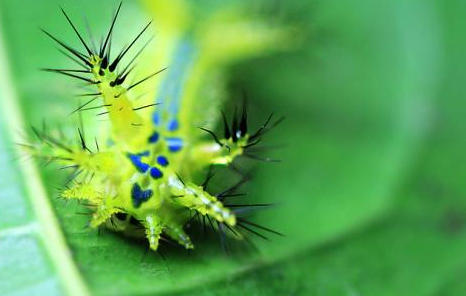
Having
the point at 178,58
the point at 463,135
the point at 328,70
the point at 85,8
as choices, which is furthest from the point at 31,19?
the point at 463,135

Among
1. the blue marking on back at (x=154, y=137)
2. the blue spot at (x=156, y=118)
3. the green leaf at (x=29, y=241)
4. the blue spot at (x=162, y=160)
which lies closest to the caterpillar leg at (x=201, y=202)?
the blue spot at (x=162, y=160)

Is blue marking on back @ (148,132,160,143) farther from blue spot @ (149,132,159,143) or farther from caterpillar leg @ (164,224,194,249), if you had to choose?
caterpillar leg @ (164,224,194,249)

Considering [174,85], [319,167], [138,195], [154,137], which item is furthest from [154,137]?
[319,167]

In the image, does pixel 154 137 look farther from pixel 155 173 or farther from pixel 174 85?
pixel 174 85

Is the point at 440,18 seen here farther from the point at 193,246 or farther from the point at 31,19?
the point at 193,246

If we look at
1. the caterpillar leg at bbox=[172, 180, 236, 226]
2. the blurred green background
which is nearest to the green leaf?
the blurred green background
